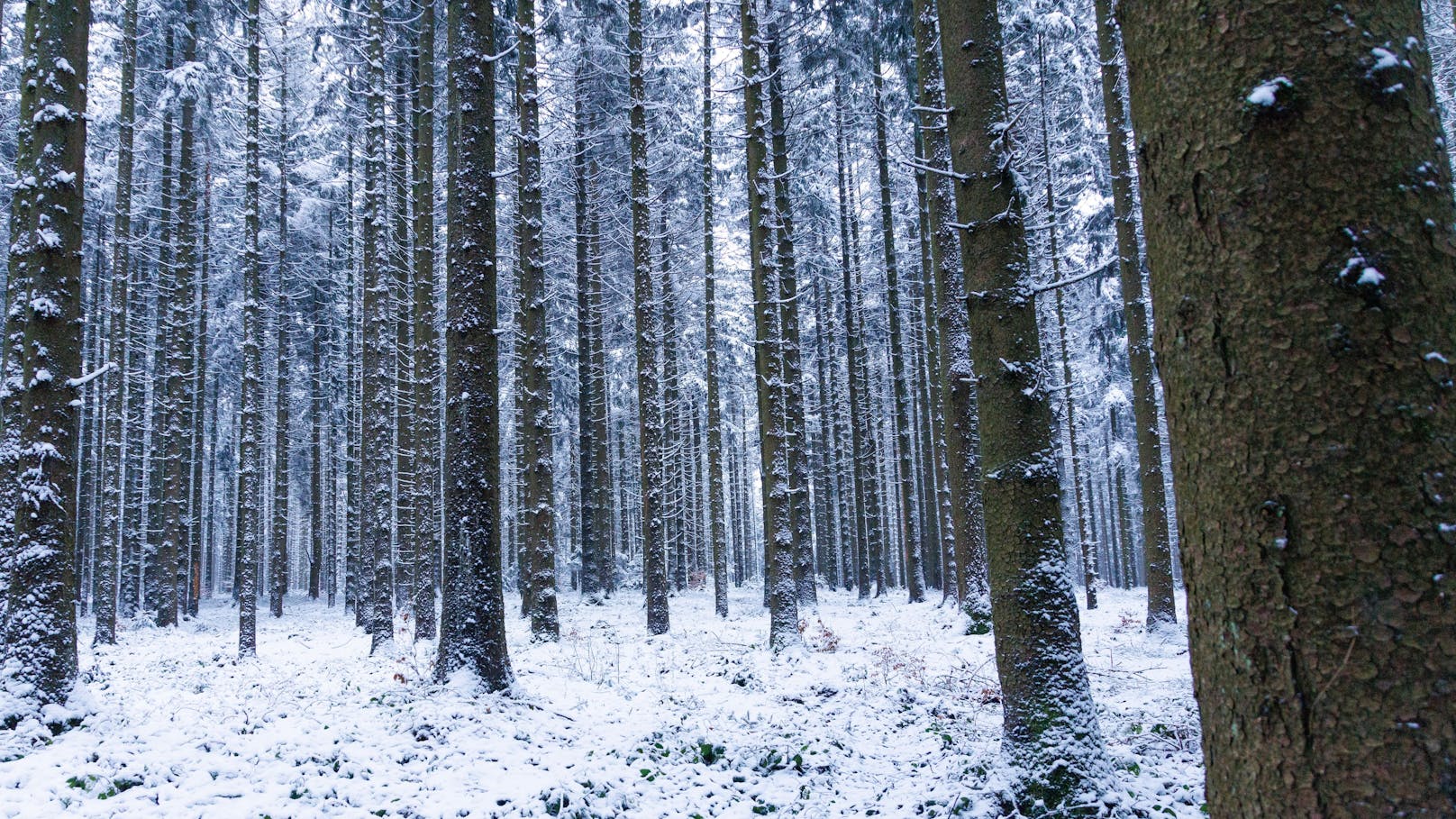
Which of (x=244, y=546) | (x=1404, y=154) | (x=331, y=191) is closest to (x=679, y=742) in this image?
(x=1404, y=154)

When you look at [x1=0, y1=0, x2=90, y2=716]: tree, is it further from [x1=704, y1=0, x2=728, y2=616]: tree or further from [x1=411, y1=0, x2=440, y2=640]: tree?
[x1=704, y1=0, x2=728, y2=616]: tree

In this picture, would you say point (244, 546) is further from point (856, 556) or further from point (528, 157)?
point (856, 556)

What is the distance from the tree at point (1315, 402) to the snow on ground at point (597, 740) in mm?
4015

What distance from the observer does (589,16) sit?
18188mm

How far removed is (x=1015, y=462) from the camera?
523cm

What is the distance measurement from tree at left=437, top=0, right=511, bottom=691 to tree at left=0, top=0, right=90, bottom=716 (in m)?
3.19

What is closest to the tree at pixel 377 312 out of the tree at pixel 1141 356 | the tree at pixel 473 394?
the tree at pixel 473 394

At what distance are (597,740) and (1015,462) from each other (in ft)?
14.8

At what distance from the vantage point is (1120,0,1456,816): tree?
53.6 inches

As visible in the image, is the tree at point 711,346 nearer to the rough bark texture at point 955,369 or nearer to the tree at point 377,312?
the rough bark texture at point 955,369

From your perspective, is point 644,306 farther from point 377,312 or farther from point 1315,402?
point 1315,402

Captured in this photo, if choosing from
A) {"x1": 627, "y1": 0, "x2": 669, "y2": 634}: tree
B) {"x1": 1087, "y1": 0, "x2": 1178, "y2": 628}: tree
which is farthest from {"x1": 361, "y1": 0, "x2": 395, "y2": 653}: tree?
{"x1": 1087, "y1": 0, "x2": 1178, "y2": 628}: tree

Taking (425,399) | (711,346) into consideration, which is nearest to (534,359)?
(425,399)

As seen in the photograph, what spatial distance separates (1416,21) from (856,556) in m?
22.9
